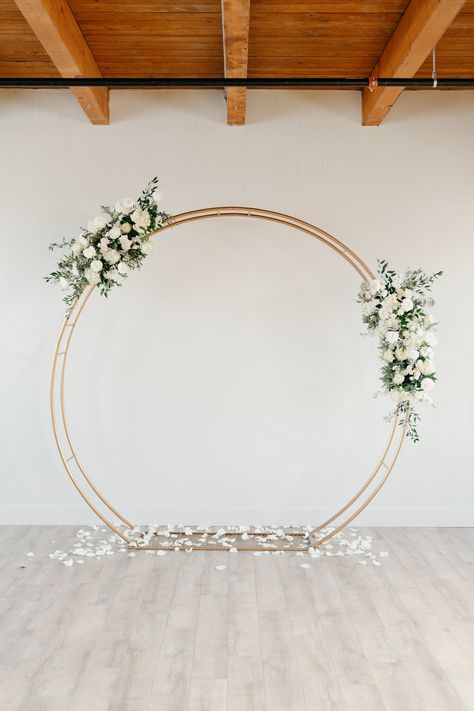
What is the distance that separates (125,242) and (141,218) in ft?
0.62

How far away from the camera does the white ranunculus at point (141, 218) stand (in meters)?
4.57

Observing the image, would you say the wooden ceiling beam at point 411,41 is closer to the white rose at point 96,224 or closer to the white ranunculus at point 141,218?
the white ranunculus at point 141,218

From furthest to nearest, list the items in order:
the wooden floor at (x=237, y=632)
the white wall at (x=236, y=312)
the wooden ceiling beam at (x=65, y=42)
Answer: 1. the white wall at (x=236, y=312)
2. the wooden ceiling beam at (x=65, y=42)
3. the wooden floor at (x=237, y=632)

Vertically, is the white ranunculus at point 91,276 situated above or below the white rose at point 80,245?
below

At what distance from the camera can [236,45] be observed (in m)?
3.98

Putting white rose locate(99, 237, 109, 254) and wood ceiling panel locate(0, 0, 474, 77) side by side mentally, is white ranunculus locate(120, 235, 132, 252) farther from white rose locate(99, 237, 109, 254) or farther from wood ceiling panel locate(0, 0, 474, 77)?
wood ceiling panel locate(0, 0, 474, 77)

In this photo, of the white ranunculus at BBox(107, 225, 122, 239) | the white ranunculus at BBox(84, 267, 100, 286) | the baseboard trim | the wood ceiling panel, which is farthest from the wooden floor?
the wood ceiling panel

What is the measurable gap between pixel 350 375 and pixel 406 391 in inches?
33.9

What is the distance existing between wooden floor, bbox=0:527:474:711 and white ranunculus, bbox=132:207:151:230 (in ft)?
7.37

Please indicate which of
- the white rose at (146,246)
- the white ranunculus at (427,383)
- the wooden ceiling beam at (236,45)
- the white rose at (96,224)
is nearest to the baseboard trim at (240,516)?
the white ranunculus at (427,383)

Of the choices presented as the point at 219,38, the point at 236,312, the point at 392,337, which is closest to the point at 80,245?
the point at 236,312

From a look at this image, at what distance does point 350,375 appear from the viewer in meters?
5.45

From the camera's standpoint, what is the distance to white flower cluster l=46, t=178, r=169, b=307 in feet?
15.1

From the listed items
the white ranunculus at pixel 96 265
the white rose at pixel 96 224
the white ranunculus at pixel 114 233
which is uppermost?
the white rose at pixel 96 224
